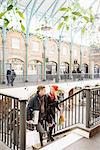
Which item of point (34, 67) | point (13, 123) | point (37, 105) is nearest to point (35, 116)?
point (37, 105)

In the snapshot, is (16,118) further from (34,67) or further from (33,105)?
(34,67)

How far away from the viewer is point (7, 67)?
15.9 meters

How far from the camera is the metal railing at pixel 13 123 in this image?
3.11 metres

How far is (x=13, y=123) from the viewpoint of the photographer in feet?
11.7

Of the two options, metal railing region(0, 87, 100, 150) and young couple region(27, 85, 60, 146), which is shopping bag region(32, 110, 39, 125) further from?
metal railing region(0, 87, 100, 150)

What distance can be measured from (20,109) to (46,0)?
1441 centimetres

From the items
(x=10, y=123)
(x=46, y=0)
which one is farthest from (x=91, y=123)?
(x=46, y=0)

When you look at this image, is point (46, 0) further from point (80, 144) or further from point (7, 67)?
point (80, 144)

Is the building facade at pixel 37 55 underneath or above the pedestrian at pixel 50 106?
above

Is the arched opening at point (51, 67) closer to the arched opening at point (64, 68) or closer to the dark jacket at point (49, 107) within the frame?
the arched opening at point (64, 68)

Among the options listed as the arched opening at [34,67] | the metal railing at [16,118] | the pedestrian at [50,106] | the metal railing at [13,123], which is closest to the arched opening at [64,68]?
the arched opening at [34,67]

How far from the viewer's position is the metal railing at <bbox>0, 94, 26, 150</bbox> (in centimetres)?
311

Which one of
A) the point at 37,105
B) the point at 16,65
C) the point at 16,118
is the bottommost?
the point at 16,118

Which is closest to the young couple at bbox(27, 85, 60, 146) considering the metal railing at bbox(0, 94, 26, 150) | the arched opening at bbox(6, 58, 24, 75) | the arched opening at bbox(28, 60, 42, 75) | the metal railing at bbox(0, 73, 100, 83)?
the metal railing at bbox(0, 94, 26, 150)
